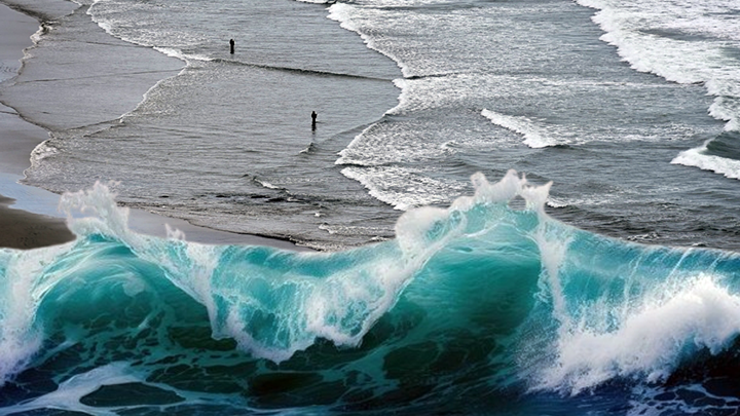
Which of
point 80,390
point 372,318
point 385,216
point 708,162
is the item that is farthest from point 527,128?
point 80,390

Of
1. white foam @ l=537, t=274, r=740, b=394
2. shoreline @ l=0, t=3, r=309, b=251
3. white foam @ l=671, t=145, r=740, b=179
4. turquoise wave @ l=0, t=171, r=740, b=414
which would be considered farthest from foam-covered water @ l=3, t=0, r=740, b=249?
white foam @ l=537, t=274, r=740, b=394

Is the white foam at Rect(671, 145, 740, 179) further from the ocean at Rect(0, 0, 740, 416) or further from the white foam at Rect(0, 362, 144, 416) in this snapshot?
the white foam at Rect(0, 362, 144, 416)

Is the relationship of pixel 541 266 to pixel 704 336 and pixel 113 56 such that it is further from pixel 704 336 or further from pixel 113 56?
pixel 113 56

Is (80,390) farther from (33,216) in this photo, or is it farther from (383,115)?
(383,115)

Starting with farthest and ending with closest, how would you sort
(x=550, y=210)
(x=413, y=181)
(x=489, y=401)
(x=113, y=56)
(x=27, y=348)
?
1. (x=113, y=56)
2. (x=413, y=181)
3. (x=550, y=210)
4. (x=27, y=348)
5. (x=489, y=401)

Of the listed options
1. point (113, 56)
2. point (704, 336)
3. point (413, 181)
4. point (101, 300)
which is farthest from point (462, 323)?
point (113, 56)
